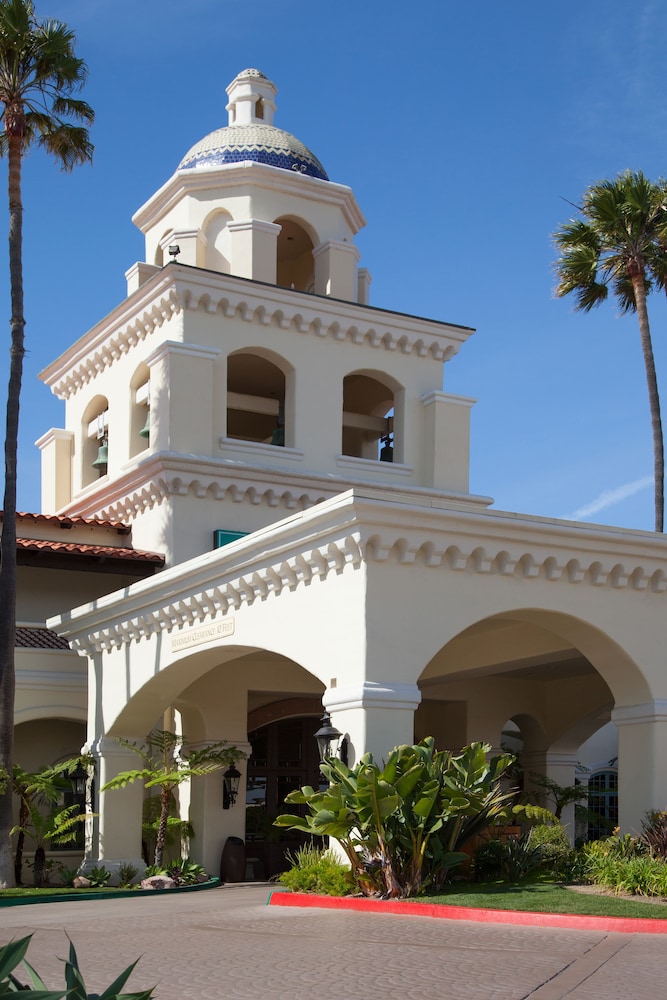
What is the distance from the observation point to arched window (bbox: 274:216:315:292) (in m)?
30.8

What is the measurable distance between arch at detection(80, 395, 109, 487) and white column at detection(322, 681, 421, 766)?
1604 centimetres

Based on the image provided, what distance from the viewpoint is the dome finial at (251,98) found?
3050 centimetres

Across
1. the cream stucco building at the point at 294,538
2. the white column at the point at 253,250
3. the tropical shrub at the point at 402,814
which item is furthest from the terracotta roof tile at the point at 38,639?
the tropical shrub at the point at 402,814

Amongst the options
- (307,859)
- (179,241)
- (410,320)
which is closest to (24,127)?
(179,241)

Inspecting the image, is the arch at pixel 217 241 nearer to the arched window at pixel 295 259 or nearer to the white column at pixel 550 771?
the arched window at pixel 295 259

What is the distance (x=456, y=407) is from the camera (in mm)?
29312

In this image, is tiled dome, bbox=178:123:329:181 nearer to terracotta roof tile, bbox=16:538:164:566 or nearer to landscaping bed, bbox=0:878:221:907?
terracotta roof tile, bbox=16:538:164:566

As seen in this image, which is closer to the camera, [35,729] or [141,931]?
[141,931]

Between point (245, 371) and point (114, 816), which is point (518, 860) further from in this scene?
point (245, 371)

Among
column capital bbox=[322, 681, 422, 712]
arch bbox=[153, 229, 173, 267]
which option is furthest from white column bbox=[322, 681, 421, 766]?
arch bbox=[153, 229, 173, 267]

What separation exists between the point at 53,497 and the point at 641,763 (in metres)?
18.2

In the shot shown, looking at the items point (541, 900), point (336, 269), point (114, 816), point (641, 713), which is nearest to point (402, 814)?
point (541, 900)

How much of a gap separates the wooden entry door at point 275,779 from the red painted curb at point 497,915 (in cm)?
1093

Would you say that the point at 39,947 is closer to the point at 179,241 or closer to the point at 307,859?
the point at 307,859
